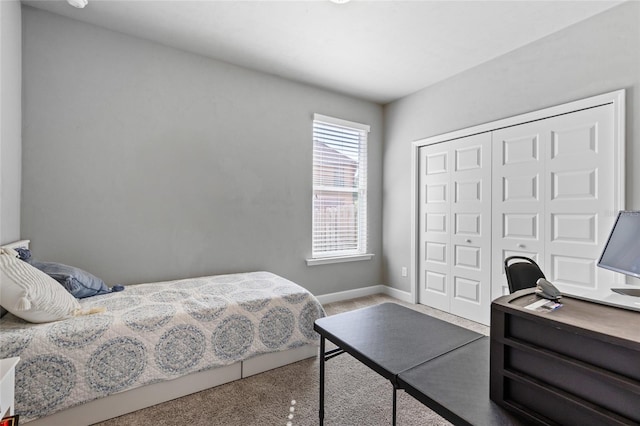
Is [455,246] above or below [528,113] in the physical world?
below

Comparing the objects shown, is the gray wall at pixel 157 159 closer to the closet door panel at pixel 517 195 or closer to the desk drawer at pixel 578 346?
the closet door panel at pixel 517 195

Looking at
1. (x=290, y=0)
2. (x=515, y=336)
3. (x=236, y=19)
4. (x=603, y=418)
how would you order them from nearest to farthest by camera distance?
(x=603, y=418), (x=515, y=336), (x=290, y=0), (x=236, y=19)

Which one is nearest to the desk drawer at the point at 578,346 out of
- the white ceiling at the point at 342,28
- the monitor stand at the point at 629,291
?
the monitor stand at the point at 629,291

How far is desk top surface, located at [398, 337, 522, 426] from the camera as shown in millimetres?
805

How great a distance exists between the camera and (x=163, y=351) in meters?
1.87

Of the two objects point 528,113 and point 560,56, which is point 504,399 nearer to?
point 528,113

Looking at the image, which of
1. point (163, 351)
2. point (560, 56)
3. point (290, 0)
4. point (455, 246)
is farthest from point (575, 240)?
point (163, 351)

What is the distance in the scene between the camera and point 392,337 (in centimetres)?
129

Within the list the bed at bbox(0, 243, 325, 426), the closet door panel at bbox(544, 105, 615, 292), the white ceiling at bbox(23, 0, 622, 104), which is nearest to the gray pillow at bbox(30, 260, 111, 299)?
the bed at bbox(0, 243, 325, 426)

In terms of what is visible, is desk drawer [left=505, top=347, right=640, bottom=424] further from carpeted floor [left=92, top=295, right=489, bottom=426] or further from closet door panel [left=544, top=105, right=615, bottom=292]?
closet door panel [left=544, top=105, right=615, bottom=292]

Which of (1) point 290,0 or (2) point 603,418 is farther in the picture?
(1) point 290,0

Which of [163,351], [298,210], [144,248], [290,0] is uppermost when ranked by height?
[290,0]

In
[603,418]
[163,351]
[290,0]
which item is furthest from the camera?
[290,0]

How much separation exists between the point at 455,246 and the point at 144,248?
343 cm
